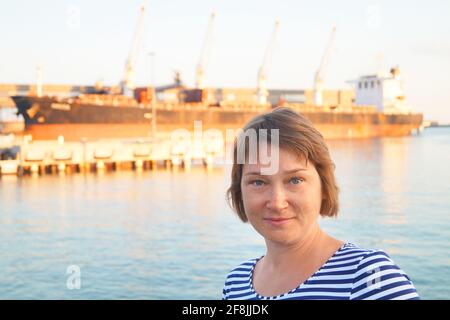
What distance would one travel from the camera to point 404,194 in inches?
1119

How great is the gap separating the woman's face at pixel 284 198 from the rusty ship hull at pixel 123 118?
57403 millimetres

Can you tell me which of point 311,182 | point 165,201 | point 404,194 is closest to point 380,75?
point 404,194

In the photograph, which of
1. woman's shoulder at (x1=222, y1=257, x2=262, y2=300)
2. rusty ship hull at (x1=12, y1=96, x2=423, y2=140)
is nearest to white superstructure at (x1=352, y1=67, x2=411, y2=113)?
rusty ship hull at (x1=12, y1=96, x2=423, y2=140)

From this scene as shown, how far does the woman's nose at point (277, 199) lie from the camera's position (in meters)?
1.96

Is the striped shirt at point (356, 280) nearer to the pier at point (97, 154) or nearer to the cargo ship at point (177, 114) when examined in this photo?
the pier at point (97, 154)

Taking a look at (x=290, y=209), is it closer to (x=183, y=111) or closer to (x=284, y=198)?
(x=284, y=198)

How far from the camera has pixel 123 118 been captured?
61.7 metres

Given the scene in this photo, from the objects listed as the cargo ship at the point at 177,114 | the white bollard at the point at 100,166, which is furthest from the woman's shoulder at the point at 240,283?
the cargo ship at the point at 177,114

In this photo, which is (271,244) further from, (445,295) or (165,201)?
(165,201)

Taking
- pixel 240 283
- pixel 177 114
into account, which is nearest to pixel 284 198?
pixel 240 283

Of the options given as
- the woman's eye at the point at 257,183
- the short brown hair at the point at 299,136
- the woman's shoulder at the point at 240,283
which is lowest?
the woman's shoulder at the point at 240,283

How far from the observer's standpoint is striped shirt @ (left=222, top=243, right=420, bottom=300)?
159cm

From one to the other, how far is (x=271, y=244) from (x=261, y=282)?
0.45 feet

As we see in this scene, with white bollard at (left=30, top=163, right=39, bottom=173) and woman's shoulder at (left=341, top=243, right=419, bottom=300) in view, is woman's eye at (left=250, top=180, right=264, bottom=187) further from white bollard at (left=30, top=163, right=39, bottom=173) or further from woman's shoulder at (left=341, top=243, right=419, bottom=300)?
white bollard at (left=30, top=163, right=39, bottom=173)
